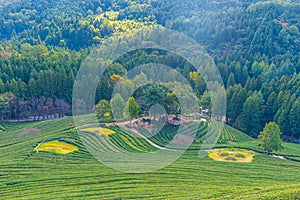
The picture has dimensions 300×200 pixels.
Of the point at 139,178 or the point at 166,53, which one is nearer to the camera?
the point at 139,178

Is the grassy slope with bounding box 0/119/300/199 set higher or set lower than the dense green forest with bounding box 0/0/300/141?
lower

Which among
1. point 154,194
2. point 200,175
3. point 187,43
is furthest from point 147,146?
point 187,43

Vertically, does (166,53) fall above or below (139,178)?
above

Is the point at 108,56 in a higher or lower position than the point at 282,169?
higher

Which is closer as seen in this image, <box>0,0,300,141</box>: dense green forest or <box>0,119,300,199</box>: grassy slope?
<box>0,119,300,199</box>: grassy slope

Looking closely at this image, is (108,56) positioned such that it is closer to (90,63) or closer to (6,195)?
(90,63)
